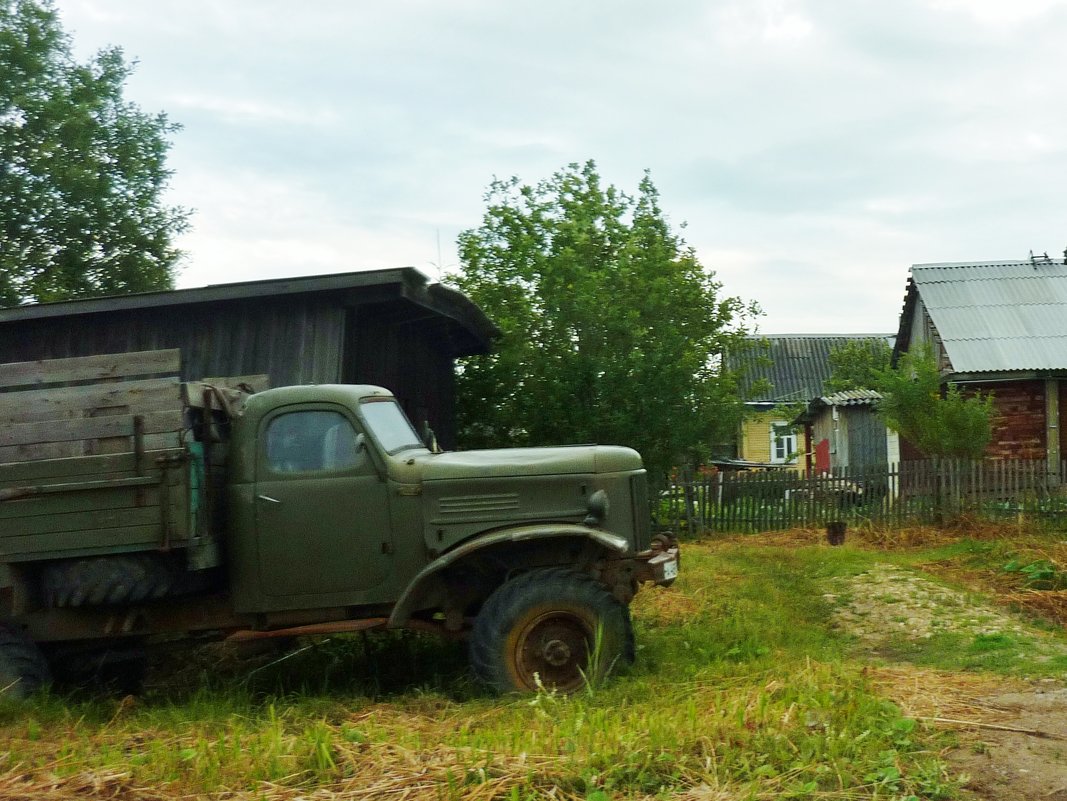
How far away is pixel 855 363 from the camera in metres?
40.1

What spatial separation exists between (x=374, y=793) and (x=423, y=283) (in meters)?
7.98

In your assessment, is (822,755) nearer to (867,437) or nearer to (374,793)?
(374,793)

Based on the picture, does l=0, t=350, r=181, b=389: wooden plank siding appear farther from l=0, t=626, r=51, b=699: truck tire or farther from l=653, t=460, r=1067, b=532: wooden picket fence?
l=653, t=460, r=1067, b=532: wooden picket fence

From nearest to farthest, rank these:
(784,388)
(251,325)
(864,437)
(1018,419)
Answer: (251,325) < (1018,419) < (864,437) < (784,388)

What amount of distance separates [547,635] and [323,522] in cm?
161

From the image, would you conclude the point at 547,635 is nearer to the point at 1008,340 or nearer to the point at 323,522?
the point at 323,522

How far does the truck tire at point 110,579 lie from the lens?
706 centimetres

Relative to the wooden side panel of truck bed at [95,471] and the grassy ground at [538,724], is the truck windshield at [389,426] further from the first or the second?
the grassy ground at [538,724]

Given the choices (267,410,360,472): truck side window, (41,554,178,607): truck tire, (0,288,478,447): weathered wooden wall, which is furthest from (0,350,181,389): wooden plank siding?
(0,288,478,447): weathered wooden wall

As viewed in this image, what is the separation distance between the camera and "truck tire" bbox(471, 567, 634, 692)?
6938 mm

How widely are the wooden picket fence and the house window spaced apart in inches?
814

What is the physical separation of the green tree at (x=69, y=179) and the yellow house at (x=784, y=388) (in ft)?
61.1

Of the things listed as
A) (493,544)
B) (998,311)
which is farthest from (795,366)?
(493,544)

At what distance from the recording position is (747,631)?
8.73m
